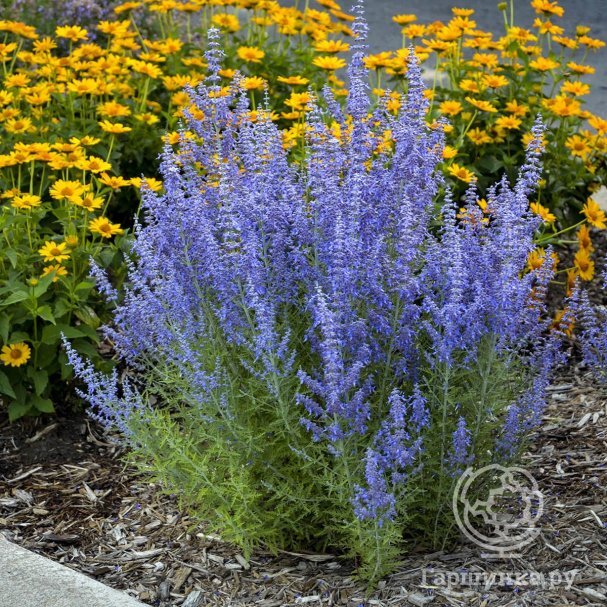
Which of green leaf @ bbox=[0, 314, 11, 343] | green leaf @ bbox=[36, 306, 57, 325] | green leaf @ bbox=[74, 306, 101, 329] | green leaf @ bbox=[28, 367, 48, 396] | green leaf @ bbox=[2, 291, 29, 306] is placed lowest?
green leaf @ bbox=[28, 367, 48, 396]

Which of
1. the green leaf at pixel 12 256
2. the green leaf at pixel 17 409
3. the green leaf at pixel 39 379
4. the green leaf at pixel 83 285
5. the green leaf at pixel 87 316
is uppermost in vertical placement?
the green leaf at pixel 12 256

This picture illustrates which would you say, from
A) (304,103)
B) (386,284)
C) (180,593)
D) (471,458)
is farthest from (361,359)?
(304,103)

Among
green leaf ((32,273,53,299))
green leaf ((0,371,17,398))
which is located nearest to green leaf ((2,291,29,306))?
green leaf ((32,273,53,299))

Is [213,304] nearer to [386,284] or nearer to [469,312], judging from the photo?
[386,284]

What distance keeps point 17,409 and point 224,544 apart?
3.87ft

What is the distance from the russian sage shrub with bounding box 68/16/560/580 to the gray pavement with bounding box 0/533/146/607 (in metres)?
0.42

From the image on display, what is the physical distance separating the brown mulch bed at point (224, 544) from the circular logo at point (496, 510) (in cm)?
5

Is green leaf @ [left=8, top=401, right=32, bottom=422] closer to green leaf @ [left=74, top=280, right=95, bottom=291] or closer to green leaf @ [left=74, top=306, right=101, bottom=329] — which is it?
green leaf @ [left=74, top=306, right=101, bottom=329]

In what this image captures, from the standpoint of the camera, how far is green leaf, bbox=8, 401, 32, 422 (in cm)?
432

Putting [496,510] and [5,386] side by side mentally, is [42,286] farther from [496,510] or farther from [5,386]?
[496,510]

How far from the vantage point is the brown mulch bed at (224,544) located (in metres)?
3.32

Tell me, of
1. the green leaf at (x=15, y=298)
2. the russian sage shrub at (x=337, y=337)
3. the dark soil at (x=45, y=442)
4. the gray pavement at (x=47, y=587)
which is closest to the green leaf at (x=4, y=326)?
the green leaf at (x=15, y=298)

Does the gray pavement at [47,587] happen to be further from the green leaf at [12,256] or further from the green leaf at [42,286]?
the green leaf at [12,256]

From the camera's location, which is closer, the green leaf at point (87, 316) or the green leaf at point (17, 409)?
the green leaf at point (17, 409)
